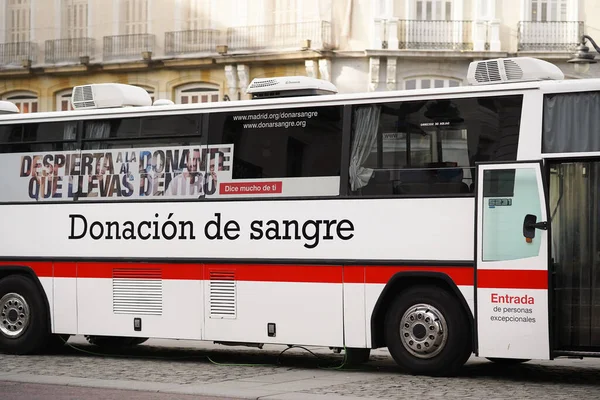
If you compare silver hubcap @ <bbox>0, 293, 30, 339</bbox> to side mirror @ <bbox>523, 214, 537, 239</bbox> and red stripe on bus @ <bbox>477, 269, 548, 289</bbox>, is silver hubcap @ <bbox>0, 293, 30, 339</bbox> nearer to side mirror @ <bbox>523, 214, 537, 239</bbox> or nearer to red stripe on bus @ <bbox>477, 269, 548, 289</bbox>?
red stripe on bus @ <bbox>477, 269, 548, 289</bbox>

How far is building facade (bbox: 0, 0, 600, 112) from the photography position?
3491 cm

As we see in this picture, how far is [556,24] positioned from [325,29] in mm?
6478

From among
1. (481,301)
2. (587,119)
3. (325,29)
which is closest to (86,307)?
(481,301)

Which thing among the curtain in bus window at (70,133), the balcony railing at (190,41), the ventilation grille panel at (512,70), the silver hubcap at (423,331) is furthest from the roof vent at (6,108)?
the balcony railing at (190,41)

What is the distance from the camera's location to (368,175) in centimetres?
1242

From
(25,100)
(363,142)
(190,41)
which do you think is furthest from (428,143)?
(25,100)

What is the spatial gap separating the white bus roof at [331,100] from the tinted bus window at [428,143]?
8 centimetres

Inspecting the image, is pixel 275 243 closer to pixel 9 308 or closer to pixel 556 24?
pixel 9 308

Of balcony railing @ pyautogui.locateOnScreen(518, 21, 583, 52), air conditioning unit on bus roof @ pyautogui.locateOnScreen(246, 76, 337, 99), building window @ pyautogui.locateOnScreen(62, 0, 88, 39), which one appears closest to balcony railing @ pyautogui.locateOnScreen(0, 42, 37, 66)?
building window @ pyautogui.locateOnScreen(62, 0, 88, 39)

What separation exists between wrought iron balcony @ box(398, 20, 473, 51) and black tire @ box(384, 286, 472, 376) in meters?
23.4

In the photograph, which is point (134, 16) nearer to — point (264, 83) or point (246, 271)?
point (264, 83)

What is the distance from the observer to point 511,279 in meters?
11.5

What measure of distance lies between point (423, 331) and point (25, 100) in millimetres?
29506

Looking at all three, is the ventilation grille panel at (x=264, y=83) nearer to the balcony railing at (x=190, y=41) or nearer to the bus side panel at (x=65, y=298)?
the bus side panel at (x=65, y=298)
